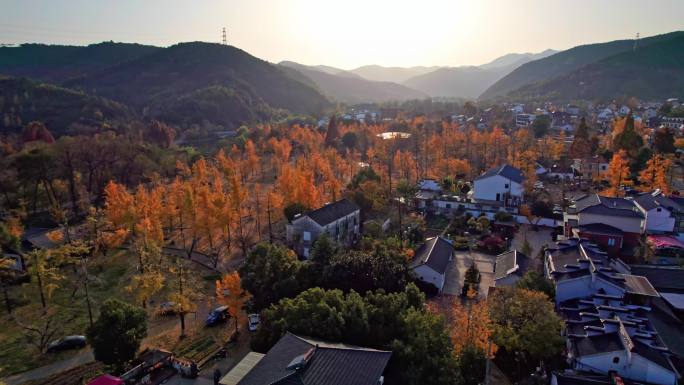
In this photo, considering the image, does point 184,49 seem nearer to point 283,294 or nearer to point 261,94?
point 261,94

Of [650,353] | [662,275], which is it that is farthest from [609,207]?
[650,353]

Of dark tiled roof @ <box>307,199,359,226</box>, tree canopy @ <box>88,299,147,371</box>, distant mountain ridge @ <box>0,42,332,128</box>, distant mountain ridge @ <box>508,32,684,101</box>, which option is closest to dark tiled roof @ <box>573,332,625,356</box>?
dark tiled roof @ <box>307,199,359,226</box>

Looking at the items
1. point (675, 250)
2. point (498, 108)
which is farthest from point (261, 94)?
point (675, 250)

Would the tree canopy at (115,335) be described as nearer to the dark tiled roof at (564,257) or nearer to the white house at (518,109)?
the dark tiled roof at (564,257)

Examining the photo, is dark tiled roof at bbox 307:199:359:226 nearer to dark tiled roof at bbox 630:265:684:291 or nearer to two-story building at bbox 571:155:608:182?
dark tiled roof at bbox 630:265:684:291

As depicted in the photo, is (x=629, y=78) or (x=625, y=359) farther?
(x=629, y=78)

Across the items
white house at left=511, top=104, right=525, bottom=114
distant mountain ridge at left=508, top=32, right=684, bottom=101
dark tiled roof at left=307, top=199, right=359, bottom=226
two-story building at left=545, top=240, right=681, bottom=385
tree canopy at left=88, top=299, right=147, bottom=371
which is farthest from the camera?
distant mountain ridge at left=508, top=32, right=684, bottom=101

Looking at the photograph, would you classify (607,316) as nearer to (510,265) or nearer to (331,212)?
(510,265)
